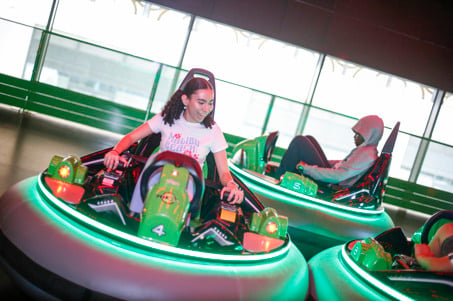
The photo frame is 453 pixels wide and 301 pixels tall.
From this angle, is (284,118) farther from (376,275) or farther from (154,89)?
(376,275)

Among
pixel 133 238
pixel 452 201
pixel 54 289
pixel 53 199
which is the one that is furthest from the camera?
pixel 452 201

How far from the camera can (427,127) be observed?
8.62 meters

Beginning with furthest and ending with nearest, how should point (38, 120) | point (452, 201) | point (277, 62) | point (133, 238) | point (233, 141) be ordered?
point (277, 62) < point (452, 201) < point (233, 141) < point (38, 120) < point (133, 238)

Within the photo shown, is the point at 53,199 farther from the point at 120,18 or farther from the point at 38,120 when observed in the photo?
the point at 120,18

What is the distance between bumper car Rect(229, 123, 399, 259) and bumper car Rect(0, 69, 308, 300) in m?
1.38

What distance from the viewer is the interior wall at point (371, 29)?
800 centimetres

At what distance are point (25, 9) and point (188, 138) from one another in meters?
6.82

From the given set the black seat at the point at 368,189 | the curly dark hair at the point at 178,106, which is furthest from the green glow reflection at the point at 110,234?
the black seat at the point at 368,189

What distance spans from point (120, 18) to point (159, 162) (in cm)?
688

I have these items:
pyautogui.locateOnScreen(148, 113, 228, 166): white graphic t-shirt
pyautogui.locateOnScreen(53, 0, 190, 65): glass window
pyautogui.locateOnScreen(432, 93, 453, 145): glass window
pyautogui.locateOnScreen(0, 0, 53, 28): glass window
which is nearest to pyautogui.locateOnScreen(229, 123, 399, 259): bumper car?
pyautogui.locateOnScreen(148, 113, 228, 166): white graphic t-shirt

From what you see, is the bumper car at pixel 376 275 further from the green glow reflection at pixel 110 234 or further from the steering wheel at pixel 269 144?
the steering wheel at pixel 269 144

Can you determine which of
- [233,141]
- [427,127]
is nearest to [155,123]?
[233,141]

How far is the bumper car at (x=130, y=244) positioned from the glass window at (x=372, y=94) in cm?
680

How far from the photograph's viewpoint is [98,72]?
6.55 metres
